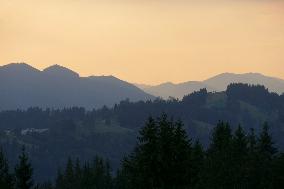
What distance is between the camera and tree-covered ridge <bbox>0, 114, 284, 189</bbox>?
63.8m

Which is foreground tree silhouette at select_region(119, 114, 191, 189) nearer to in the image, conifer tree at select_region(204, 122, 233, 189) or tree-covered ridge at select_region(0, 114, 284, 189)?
tree-covered ridge at select_region(0, 114, 284, 189)

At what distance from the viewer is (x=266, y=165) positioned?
91.9m

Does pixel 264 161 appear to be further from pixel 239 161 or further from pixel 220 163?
pixel 220 163

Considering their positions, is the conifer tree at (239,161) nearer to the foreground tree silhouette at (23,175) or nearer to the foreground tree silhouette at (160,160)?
the foreground tree silhouette at (160,160)

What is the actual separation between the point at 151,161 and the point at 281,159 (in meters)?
31.4

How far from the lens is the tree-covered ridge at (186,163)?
63750mm

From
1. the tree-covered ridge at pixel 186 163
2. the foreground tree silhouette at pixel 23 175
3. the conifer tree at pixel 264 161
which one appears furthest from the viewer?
the conifer tree at pixel 264 161

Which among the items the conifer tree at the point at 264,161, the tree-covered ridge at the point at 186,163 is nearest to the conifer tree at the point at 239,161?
the tree-covered ridge at the point at 186,163

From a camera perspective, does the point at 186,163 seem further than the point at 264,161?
No

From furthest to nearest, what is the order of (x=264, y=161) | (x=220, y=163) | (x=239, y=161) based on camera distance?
(x=239, y=161)
(x=220, y=163)
(x=264, y=161)

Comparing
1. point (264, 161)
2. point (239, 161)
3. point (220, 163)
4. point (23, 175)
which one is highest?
point (264, 161)

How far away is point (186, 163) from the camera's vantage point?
64938 mm

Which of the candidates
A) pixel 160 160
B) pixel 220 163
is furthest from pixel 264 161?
pixel 160 160

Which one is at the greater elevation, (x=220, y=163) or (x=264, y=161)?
(x=264, y=161)
